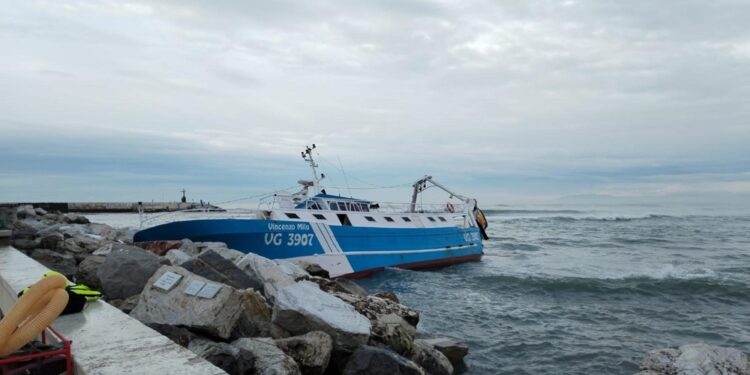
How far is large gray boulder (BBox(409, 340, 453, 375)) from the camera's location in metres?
6.89

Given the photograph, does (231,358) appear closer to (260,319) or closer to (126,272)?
(260,319)

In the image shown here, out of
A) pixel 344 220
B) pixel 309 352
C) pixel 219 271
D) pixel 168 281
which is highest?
pixel 344 220

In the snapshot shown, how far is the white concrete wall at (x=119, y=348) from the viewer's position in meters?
3.16

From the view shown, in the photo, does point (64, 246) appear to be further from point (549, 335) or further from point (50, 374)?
point (549, 335)

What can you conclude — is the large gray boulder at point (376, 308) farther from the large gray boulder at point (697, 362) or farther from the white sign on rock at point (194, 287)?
the large gray boulder at point (697, 362)

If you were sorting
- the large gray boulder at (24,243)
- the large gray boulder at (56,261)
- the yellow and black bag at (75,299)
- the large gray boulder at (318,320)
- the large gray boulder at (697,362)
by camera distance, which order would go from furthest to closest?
the large gray boulder at (24,243)
the large gray boulder at (56,261)
the large gray boulder at (697,362)
the large gray boulder at (318,320)
the yellow and black bag at (75,299)

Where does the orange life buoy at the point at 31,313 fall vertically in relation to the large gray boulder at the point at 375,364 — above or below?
above

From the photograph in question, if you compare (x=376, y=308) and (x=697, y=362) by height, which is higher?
(x=376, y=308)

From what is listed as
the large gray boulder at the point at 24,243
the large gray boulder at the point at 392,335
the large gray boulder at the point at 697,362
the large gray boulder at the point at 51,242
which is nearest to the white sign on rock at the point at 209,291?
the large gray boulder at the point at 392,335

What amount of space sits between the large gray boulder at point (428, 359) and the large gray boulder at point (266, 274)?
78.6 inches

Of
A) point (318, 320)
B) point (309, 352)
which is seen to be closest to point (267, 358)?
point (309, 352)

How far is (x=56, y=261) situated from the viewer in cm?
912

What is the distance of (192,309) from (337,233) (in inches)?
502

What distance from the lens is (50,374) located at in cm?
325
